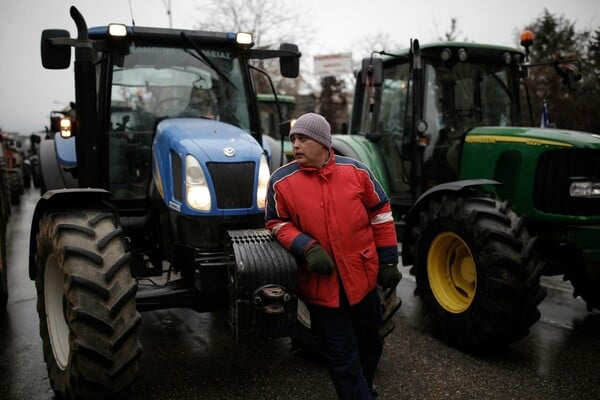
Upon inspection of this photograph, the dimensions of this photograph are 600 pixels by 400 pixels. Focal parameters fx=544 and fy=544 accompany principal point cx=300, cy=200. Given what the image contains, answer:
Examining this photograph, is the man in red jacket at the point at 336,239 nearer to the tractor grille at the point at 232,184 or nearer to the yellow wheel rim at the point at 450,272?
the tractor grille at the point at 232,184

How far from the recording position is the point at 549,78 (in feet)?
67.1

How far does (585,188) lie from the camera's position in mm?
4559

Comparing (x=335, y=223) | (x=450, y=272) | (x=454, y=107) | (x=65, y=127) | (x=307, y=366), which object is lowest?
(x=307, y=366)

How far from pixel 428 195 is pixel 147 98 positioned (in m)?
2.54

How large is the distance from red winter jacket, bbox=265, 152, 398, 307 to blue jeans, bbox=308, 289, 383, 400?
8 centimetres

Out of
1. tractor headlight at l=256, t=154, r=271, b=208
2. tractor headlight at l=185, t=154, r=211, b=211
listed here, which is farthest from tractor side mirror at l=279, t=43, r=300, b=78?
tractor headlight at l=185, t=154, r=211, b=211

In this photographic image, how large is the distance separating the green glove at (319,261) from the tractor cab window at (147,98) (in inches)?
90.4

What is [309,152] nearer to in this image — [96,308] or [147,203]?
[96,308]

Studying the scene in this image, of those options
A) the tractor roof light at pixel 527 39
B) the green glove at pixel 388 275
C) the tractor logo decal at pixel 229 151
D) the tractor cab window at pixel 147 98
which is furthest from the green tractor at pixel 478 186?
the tractor logo decal at pixel 229 151

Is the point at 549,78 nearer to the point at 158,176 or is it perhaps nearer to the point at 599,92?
the point at 599,92

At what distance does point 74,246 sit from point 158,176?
106cm

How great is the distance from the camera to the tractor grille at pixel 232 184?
3656 millimetres

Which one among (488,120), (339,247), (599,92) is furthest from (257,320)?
(599,92)

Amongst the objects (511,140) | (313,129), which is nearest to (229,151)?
(313,129)
